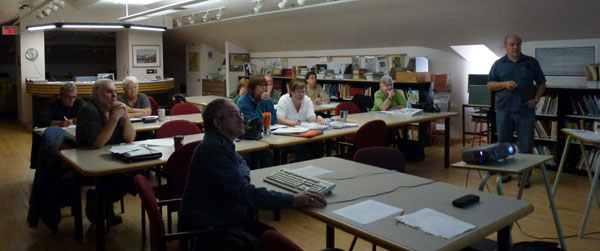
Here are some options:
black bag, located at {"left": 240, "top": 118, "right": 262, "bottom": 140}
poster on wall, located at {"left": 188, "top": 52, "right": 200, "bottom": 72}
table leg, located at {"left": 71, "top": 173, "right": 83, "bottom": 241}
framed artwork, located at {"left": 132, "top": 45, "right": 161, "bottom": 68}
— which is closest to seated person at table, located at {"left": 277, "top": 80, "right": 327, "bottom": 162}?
black bag, located at {"left": 240, "top": 118, "right": 262, "bottom": 140}

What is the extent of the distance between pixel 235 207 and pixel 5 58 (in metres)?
15.1

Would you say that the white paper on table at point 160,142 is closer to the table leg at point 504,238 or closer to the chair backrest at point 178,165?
the chair backrest at point 178,165

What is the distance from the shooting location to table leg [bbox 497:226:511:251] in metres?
2.17

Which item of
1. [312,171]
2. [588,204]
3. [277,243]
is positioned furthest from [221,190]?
[588,204]

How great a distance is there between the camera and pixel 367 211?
2.19 m

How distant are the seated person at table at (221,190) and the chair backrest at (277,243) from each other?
512 millimetres

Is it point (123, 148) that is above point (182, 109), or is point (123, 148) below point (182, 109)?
below

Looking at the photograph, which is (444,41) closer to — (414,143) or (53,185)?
(414,143)

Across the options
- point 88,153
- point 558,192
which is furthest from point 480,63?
point 88,153

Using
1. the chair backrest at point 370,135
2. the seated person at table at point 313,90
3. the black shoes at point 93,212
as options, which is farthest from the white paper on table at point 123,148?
the seated person at table at point 313,90

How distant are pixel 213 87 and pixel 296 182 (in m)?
10.3

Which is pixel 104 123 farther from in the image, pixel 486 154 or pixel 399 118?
pixel 399 118

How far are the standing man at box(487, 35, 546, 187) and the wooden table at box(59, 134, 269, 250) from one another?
2.92 meters

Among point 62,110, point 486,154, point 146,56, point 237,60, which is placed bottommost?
point 486,154
